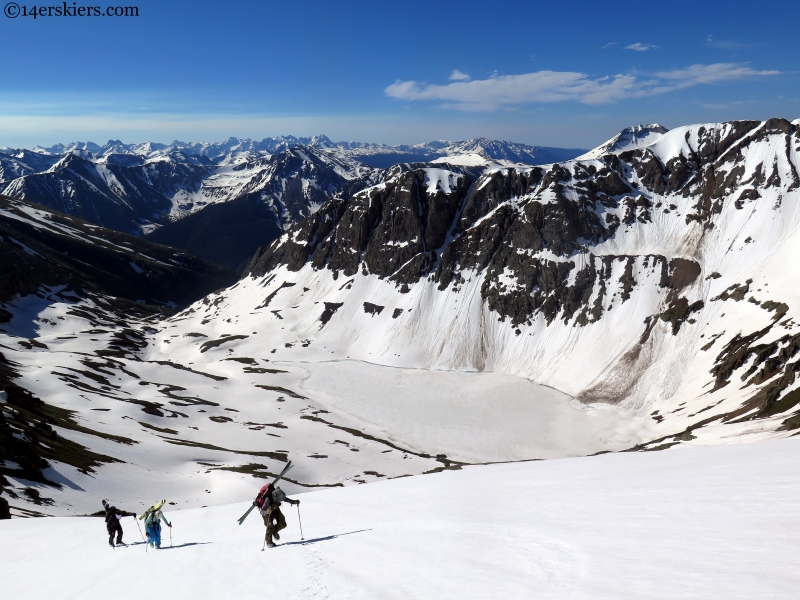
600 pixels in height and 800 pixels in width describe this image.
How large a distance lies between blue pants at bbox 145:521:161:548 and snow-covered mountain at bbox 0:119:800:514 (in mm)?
26471

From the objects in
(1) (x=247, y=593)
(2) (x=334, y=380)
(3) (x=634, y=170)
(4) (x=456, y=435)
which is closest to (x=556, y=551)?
(1) (x=247, y=593)

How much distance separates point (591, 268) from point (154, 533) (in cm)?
15057

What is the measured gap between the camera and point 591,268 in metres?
154

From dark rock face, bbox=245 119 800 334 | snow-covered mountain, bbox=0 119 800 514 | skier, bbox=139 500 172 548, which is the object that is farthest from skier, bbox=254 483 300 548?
dark rock face, bbox=245 119 800 334

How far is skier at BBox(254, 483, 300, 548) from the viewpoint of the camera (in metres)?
16.9

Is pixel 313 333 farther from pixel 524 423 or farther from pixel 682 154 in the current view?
pixel 682 154

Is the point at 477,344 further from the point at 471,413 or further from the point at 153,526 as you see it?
the point at 153,526

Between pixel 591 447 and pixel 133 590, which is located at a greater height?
pixel 133 590

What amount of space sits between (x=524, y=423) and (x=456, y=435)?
1647cm

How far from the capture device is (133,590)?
46.0ft

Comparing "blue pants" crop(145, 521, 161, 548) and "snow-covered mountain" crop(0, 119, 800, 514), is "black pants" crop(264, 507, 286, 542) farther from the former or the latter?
"snow-covered mountain" crop(0, 119, 800, 514)

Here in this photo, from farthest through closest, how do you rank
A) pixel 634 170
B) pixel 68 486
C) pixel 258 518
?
pixel 634 170 < pixel 68 486 < pixel 258 518

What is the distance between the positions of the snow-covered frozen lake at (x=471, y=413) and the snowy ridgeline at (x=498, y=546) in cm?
7531

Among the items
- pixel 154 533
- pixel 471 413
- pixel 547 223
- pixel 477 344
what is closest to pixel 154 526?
pixel 154 533
